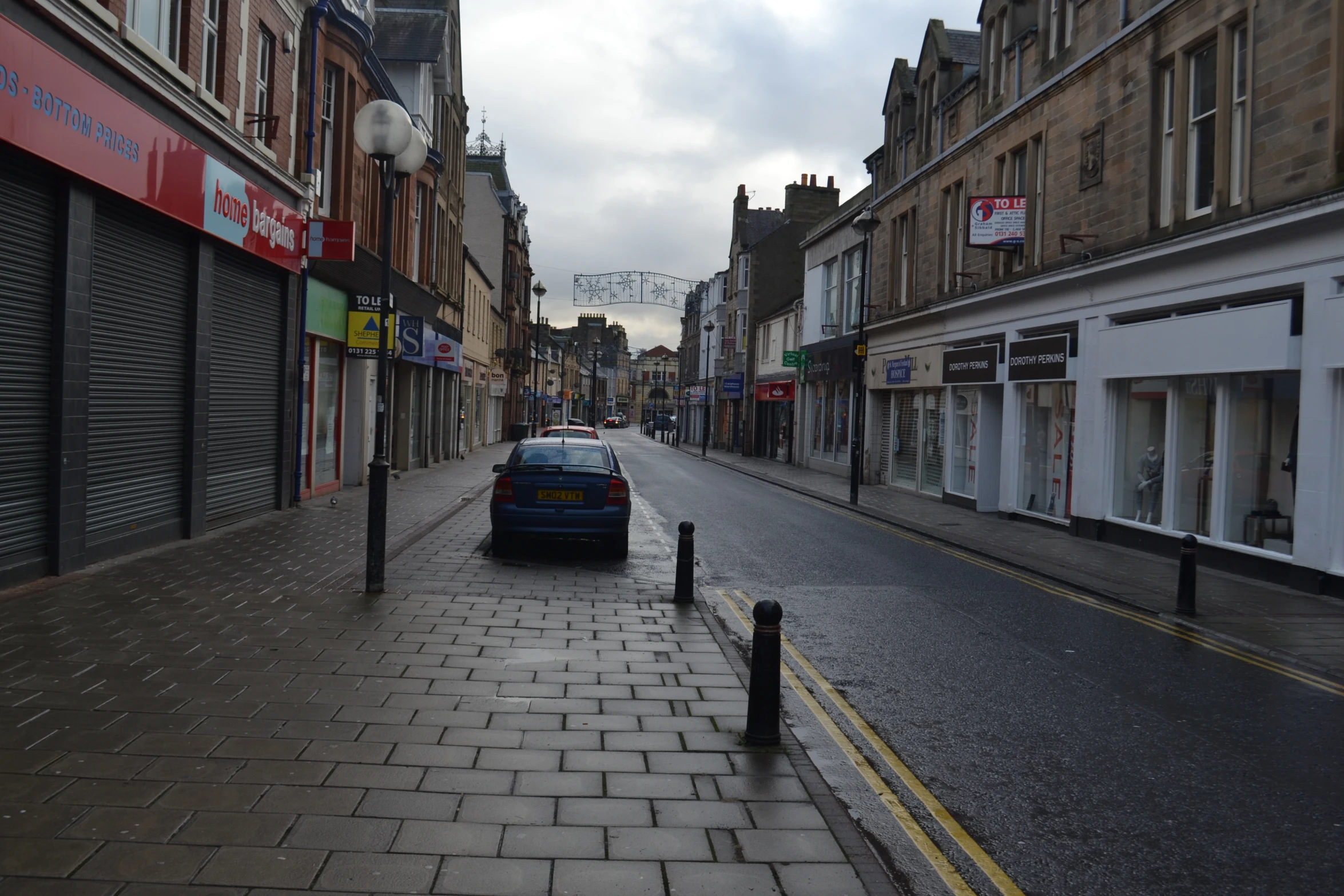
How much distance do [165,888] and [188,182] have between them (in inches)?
387

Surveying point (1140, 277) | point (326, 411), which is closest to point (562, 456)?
point (326, 411)

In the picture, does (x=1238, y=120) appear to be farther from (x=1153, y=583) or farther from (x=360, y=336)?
(x=360, y=336)

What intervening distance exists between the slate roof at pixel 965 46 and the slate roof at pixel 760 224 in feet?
103

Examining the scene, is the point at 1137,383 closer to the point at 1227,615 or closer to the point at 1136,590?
the point at 1136,590

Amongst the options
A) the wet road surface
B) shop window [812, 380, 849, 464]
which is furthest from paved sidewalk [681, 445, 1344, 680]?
shop window [812, 380, 849, 464]

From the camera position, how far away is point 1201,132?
14.8 m

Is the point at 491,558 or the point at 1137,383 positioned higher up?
the point at 1137,383

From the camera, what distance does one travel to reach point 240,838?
13.0ft

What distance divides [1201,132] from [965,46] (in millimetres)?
13830

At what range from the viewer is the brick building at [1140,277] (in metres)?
12.1

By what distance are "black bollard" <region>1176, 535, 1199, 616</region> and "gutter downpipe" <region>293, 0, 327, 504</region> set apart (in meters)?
12.9

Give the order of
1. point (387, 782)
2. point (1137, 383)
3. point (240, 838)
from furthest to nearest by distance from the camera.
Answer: point (1137, 383) < point (387, 782) < point (240, 838)

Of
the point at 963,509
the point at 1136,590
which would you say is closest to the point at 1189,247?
→ the point at 1136,590

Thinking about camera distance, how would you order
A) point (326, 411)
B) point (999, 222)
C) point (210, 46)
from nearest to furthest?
1. point (210, 46)
2. point (326, 411)
3. point (999, 222)
